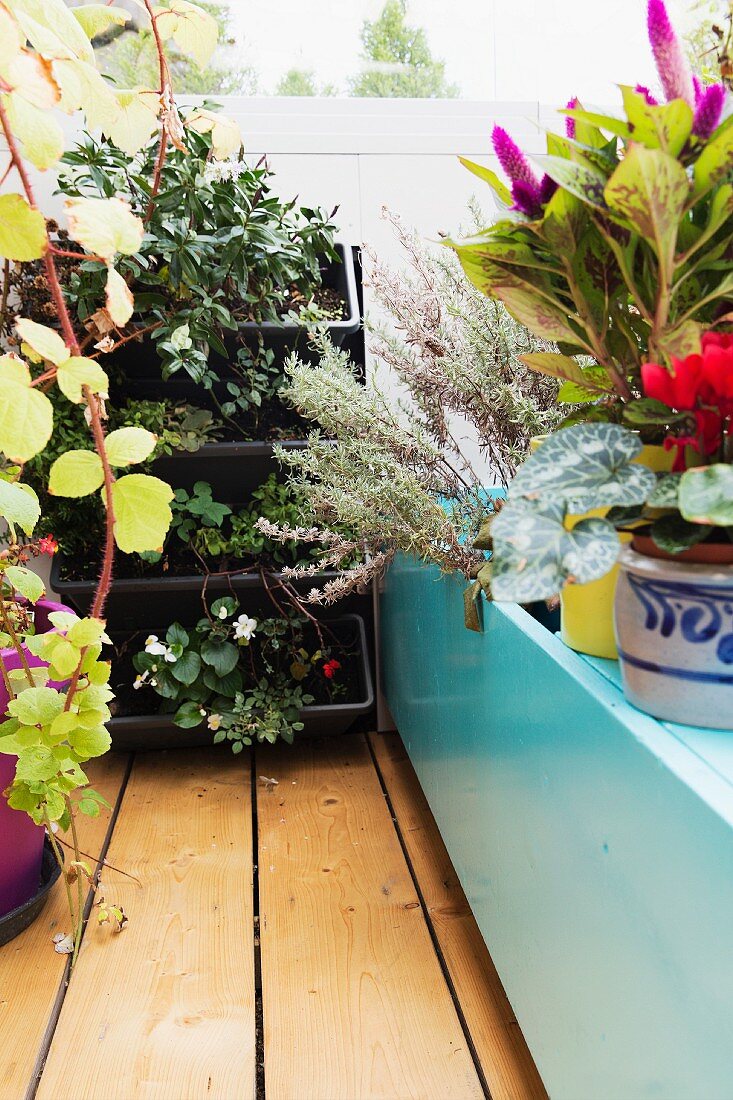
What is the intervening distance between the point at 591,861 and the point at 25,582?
2.51 ft

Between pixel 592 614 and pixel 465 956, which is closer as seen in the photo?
pixel 592 614

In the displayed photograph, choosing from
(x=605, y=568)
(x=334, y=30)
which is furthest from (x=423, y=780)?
(x=334, y=30)

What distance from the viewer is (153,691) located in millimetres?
1761

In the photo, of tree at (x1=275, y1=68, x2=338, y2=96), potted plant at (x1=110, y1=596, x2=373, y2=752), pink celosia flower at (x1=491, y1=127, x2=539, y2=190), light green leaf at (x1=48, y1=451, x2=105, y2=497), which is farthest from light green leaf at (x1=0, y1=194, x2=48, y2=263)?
tree at (x1=275, y1=68, x2=338, y2=96)

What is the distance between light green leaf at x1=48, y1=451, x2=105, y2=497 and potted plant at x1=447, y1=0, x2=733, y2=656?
0.52 metres

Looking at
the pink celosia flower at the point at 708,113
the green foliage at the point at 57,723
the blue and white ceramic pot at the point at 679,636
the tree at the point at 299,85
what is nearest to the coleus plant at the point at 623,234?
the pink celosia flower at the point at 708,113

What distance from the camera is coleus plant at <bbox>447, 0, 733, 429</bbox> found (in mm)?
577

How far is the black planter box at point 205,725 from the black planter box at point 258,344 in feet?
1.94

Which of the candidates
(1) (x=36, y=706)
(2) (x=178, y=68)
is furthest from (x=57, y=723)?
(2) (x=178, y=68)

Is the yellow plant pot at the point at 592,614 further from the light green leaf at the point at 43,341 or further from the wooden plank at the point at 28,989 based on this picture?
the wooden plank at the point at 28,989

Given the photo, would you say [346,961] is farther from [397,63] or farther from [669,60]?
[397,63]

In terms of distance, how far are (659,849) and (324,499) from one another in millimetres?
818

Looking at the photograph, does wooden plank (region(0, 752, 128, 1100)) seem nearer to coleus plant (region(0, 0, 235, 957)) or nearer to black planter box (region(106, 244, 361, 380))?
coleus plant (region(0, 0, 235, 957))

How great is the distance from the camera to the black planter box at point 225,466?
1559 millimetres
